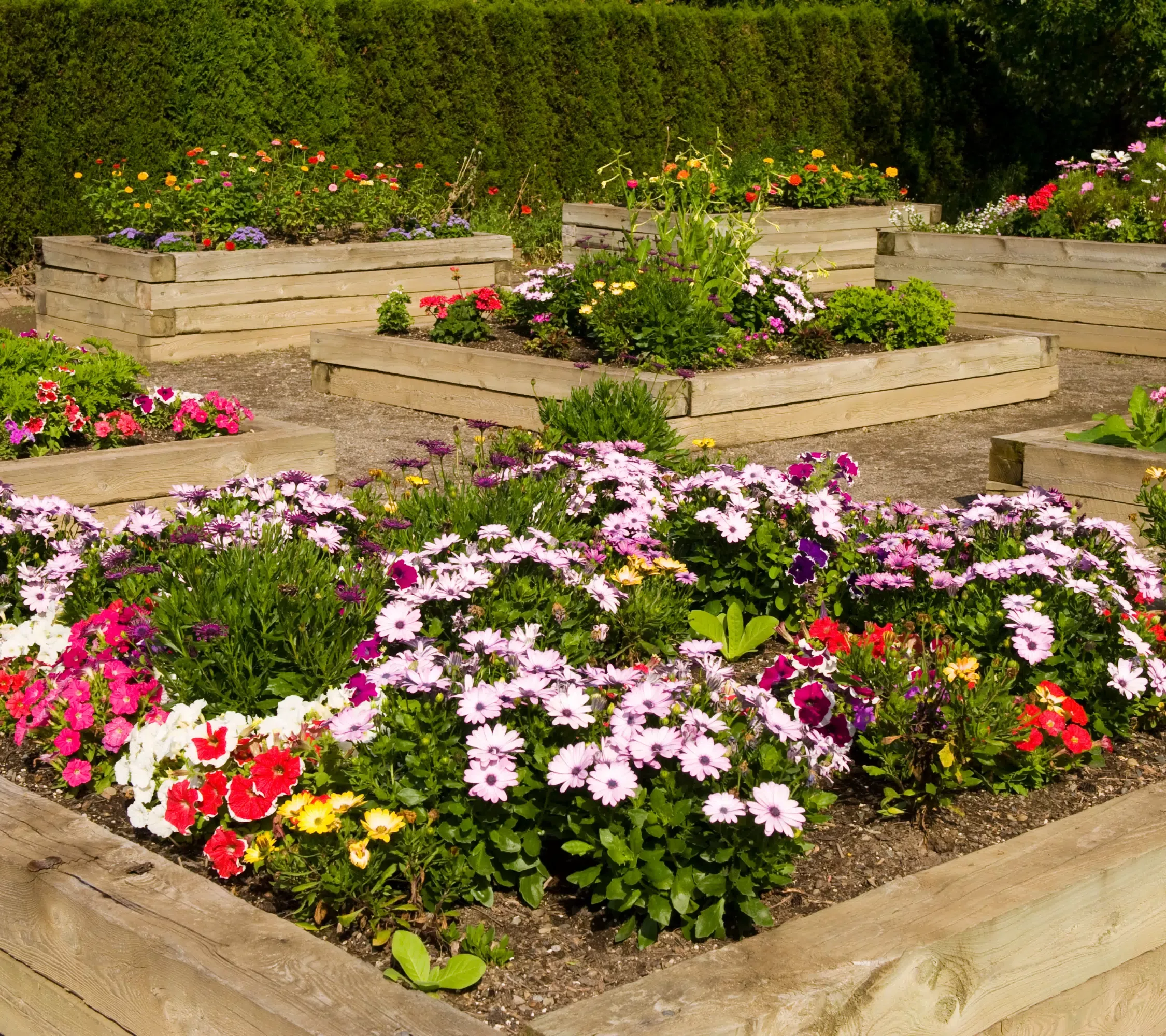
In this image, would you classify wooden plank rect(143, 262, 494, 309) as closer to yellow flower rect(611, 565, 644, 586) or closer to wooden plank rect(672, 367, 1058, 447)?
wooden plank rect(672, 367, 1058, 447)

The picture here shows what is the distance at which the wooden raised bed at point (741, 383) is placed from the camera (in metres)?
7.01

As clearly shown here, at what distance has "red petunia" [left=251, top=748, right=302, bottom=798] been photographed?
2816 millimetres

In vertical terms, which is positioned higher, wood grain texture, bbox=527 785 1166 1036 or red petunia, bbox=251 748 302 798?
Result: red petunia, bbox=251 748 302 798

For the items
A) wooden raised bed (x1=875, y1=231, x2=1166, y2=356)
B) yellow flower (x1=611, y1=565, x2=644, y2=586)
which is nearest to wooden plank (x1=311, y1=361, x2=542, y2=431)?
yellow flower (x1=611, y1=565, x2=644, y2=586)

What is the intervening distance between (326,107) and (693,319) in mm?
7479

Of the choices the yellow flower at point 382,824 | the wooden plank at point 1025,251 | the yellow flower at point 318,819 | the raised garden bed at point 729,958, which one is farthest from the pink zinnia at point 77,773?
the wooden plank at point 1025,251

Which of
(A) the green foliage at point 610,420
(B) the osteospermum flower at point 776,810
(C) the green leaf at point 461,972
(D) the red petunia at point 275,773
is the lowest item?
(C) the green leaf at point 461,972

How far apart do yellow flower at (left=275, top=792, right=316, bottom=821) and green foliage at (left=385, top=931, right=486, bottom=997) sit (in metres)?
0.33

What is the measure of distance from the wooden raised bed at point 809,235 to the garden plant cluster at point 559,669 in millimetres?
6548

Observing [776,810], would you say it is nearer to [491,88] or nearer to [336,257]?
[336,257]

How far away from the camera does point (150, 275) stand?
29.8 feet

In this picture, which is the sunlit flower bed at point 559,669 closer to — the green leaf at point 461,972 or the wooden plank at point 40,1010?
the green leaf at point 461,972

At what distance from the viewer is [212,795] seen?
2.83 meters

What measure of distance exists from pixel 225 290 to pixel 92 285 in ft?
3.18
